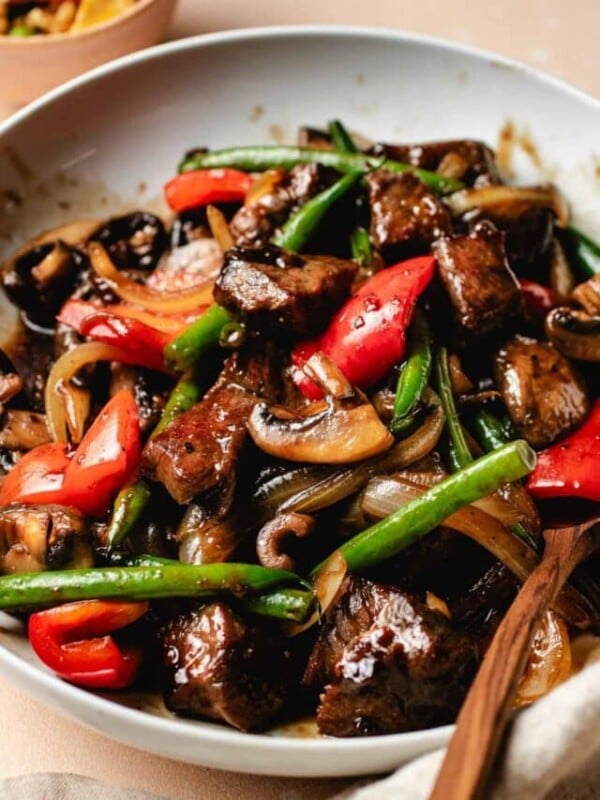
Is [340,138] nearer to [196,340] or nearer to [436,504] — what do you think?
[196,340]

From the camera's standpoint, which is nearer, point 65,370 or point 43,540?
point 43,540

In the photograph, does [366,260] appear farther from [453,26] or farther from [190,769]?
[453,26]

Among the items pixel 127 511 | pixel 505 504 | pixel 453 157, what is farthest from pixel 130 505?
pixel 453 157

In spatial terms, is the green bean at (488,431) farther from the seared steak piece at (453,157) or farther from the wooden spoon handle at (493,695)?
the seared steak piece at (453,157)

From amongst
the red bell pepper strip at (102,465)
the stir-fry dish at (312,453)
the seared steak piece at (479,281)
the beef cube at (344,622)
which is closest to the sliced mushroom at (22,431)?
the stir-fry dish at (312,453)

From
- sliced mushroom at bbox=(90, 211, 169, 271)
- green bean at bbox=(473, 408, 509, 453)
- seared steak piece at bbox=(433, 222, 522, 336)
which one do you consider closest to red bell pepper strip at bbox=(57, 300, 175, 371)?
sliced mushroom at bbox=(90, 211, 169, 271)

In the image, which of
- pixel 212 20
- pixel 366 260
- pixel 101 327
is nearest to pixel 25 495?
pixel 101 327
